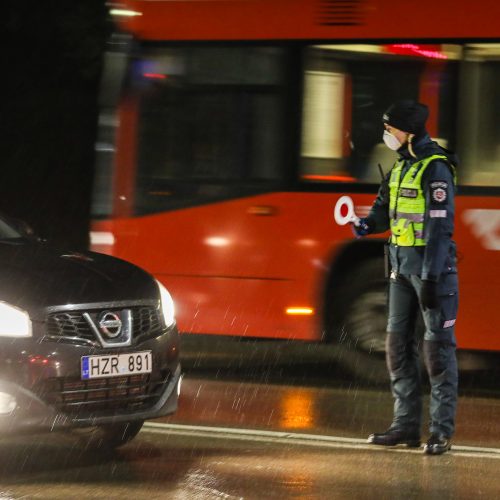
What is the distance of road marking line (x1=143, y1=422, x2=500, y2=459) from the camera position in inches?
302

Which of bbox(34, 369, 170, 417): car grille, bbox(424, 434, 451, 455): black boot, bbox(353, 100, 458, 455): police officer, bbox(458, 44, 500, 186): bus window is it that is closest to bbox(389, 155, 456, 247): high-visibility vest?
bbox(353, 100, 458, 455): police officer

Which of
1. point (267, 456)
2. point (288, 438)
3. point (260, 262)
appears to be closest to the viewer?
point (267, 456)

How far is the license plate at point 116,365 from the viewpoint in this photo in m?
6.87

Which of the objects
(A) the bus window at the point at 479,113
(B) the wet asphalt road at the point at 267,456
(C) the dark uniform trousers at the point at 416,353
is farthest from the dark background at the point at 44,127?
(C) the dark uniform trousers at the point at 416,353

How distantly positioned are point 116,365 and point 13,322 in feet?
1.85

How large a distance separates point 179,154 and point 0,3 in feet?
37.3

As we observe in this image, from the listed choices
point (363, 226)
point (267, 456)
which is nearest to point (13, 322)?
point (267, 456)

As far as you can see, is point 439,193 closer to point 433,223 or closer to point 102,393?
point 433,223

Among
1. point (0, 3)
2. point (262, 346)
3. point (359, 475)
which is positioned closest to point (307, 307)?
point (262, 346)

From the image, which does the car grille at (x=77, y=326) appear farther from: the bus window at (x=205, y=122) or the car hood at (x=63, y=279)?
the bus window at (x=205, y=122)

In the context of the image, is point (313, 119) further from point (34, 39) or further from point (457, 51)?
point (34, 39)

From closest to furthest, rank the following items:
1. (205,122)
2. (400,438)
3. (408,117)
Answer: (408,117), (400,438), (205,122)

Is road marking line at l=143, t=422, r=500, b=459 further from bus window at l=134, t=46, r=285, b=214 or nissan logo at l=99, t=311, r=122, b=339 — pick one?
bus window at l=134, t=46, r=285, b=214

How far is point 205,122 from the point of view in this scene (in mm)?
10531
